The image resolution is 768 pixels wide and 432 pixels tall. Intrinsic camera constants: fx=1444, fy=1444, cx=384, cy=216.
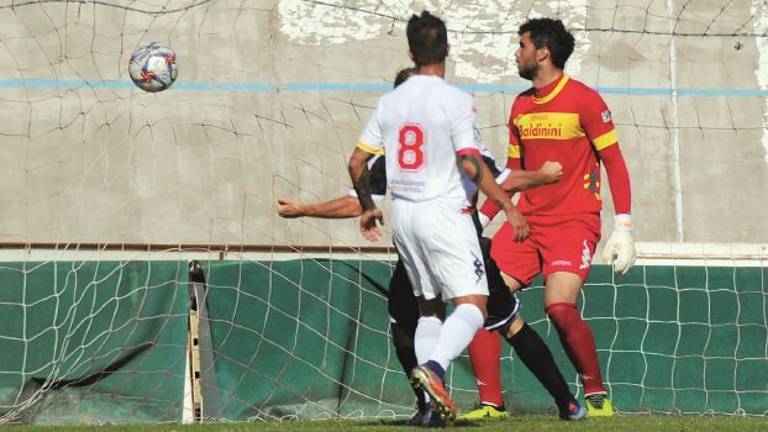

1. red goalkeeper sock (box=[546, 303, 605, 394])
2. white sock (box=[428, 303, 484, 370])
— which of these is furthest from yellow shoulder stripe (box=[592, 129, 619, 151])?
white sock (box=[428, 303, 484, 370])

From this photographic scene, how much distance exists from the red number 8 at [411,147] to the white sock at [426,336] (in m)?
0.80

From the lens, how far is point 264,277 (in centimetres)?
991

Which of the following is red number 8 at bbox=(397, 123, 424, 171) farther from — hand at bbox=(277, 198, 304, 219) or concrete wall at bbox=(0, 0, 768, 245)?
concrete wall at bbox=(0, 0, 768, 245)

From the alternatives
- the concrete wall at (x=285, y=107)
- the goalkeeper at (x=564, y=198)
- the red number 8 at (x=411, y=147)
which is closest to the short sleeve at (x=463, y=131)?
the red number 8 at (x=411, y=147)

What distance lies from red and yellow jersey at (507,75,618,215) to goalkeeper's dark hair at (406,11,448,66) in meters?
1.65

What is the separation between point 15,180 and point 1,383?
16.5 feet

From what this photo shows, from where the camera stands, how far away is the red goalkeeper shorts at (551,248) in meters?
7.77

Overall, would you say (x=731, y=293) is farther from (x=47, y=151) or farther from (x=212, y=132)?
(x=47, y=151)

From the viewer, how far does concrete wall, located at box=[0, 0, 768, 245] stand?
14.1m

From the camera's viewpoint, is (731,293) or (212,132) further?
(212,132)

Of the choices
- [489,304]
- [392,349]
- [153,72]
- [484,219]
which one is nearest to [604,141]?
[484,219]

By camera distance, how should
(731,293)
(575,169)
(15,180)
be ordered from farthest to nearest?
(15,180), (731,293), (575,169)

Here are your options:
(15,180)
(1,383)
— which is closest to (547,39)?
(1,383)

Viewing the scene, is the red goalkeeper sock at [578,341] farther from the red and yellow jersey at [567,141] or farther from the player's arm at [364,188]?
the player's arm at [364,188]
